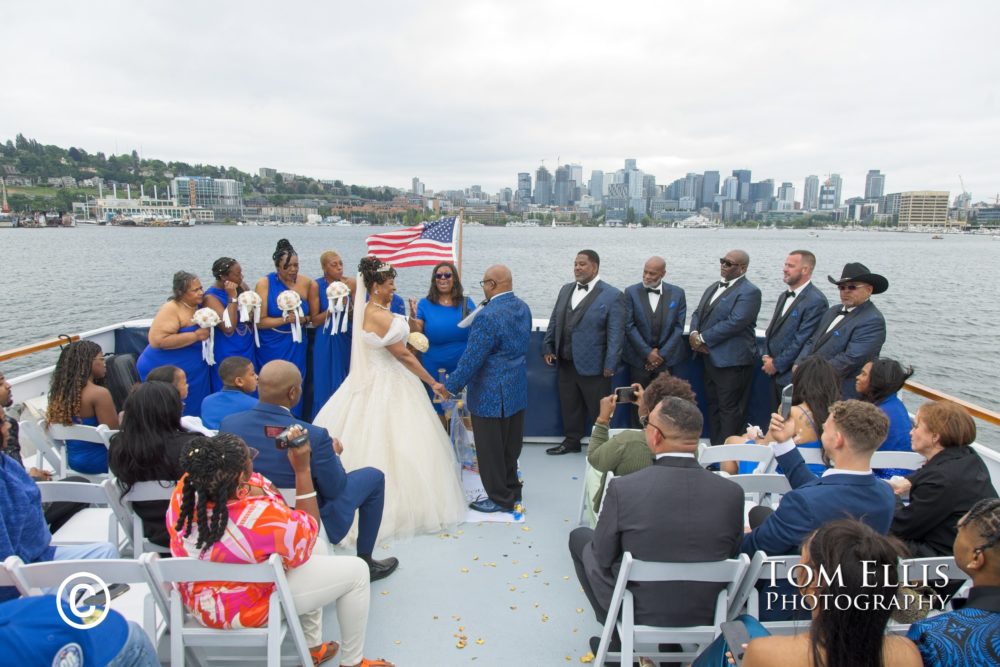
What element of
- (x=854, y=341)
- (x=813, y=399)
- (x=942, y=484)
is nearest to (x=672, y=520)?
(x=942, y=484)

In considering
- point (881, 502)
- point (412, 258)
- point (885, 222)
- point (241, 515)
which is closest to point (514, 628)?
point (241, 515)

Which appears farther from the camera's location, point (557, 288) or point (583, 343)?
point (557, 288)

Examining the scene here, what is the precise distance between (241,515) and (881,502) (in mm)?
2411

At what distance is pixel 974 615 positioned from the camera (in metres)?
1.65

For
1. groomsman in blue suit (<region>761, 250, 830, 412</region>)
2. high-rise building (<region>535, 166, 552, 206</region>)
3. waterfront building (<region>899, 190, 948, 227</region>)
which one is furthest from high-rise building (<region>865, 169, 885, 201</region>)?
groomsman in blue suit (<region>761, 250, 830, 412</region>)

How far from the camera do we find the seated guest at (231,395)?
3.23m

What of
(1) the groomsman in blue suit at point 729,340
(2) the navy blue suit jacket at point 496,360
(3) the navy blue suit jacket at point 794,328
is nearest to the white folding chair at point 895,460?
(3) the navy blue suit jacket at point 794,328

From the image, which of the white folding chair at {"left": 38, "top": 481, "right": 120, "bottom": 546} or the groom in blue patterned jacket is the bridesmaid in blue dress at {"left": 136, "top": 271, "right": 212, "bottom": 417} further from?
the groom in blue patterned jacket

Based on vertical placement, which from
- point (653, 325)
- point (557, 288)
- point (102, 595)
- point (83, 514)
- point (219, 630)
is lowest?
point (557, 288)

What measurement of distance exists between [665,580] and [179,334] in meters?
4.33

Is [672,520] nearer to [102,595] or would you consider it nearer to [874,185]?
[102,595]

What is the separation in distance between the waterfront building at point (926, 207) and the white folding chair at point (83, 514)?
15934 centimetres

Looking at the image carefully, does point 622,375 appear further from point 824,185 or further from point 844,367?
point 824,185

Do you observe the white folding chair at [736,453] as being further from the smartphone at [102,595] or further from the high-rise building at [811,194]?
the high-rise building at [811,194]
